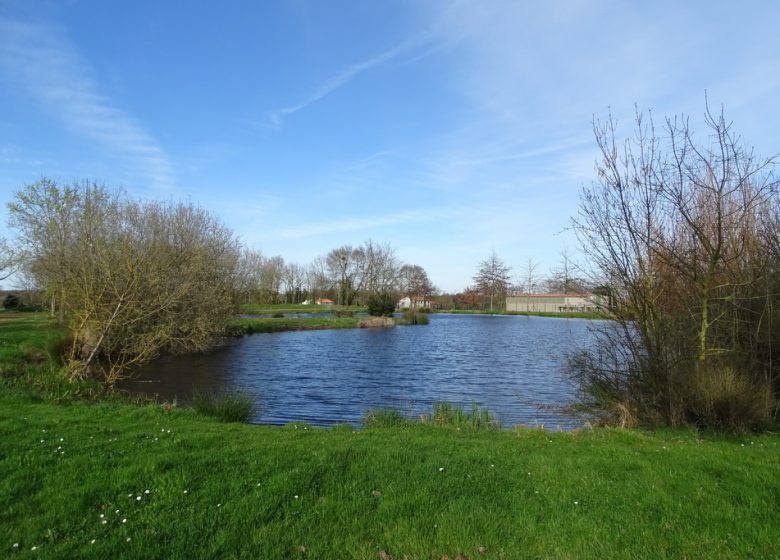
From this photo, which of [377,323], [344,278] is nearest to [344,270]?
[344,278]

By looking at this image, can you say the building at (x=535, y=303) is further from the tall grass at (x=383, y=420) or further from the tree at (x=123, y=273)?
the tall grass at (x=383, y=420)

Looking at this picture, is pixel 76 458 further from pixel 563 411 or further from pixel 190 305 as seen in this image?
pixel 190 305

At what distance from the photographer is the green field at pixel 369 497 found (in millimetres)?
4004

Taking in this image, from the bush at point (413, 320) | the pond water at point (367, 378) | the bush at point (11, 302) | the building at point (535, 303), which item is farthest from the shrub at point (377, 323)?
the building at point (535, 303)

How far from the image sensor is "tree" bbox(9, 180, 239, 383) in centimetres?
1456

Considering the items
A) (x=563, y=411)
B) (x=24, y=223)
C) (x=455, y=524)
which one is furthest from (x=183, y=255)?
(x=455, y=524)

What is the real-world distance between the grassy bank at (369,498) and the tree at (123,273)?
7.73 meters

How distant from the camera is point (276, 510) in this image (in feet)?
15.3

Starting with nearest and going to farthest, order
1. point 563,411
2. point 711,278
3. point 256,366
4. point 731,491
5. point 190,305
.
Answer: point 731,491, point 711,278, point 563,411, point 256,366, point 190,305

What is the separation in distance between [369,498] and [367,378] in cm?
1486

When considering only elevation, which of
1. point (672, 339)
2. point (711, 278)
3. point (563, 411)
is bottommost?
point (563, 411)

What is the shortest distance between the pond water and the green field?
218 inches

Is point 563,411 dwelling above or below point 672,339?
below

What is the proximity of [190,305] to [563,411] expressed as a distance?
1952 centimetres
